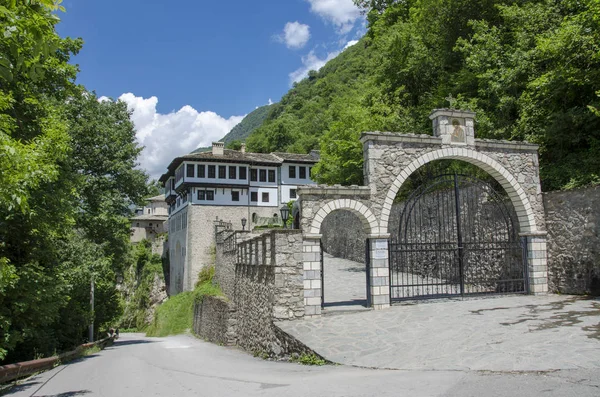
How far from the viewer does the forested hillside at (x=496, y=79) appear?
12.9 metres

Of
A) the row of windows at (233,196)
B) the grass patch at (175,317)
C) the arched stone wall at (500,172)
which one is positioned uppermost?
the row of windows at (233,196)

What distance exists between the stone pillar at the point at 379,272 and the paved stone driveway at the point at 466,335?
411 mm

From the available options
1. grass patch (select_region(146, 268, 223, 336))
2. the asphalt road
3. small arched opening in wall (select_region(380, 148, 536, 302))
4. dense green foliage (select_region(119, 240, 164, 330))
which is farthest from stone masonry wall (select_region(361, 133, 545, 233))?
dense green foliage (select_region(119, 240, 164, 330))

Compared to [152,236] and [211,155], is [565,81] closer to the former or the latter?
[211,155]

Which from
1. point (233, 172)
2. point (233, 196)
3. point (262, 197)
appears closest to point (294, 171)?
point (262, 197)

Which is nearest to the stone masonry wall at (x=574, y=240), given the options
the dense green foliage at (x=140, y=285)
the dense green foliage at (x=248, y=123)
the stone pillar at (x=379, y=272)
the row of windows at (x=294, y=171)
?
the stone pillar at (x=379, y=272)

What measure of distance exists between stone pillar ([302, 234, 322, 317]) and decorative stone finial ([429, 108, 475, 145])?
4.77 meters

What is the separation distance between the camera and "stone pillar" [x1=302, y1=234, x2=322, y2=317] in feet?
34.4

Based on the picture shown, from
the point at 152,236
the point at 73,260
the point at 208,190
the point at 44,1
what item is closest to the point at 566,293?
the point at 44,1

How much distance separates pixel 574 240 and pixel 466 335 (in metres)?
6.08

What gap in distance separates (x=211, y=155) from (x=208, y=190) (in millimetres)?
3127

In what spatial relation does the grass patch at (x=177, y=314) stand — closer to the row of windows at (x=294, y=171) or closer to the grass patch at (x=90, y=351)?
the grass patch at (x=90, y=351)

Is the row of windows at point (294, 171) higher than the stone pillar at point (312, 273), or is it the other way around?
the row of windows at point (294, 171)

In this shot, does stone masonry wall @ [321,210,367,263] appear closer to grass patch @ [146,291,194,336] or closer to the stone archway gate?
grass patch @ [146,291,194,336]
